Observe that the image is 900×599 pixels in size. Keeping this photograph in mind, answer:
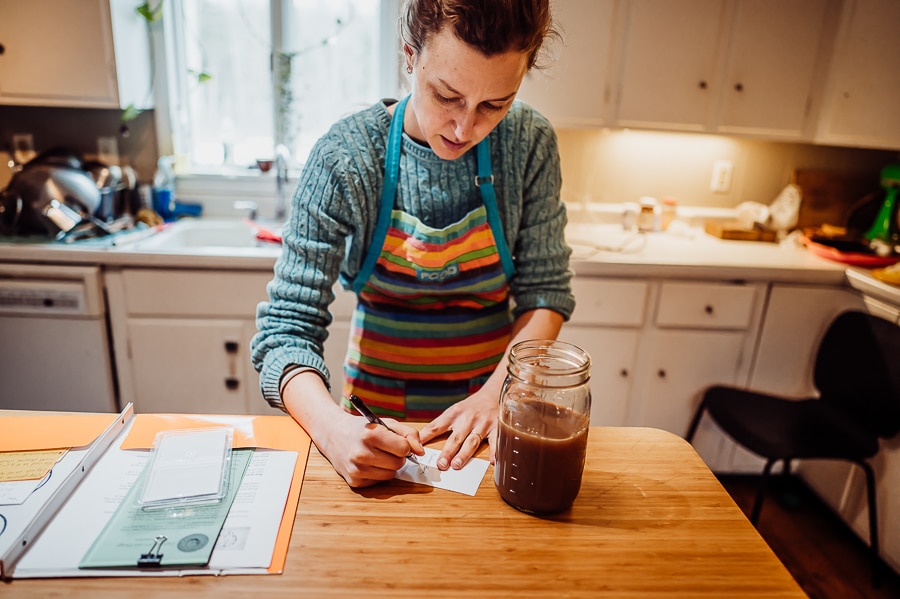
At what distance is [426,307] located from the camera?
46.8 inches

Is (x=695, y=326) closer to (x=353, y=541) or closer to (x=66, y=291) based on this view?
(x=353, y=541)

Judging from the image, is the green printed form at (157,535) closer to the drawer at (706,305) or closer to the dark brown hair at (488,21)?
the dark brown hair at (488,21)

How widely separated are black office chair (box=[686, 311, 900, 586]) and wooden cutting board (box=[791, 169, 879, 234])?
0.78m

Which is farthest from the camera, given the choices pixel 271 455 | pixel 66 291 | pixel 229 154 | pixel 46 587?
pixel 229 154

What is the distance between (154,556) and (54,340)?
1740 mm

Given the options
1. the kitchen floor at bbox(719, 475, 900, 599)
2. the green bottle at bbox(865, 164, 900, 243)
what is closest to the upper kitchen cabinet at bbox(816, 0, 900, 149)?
the green bottle at bbox(865, 164, 900, 243)

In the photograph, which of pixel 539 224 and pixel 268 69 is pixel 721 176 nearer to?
pixel 539 224

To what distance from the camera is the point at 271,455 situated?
0.87 metres

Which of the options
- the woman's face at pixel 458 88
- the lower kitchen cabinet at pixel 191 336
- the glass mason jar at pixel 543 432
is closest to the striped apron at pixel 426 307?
the woman's face at pixel 458 88

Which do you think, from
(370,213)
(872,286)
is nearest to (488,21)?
(370,213)

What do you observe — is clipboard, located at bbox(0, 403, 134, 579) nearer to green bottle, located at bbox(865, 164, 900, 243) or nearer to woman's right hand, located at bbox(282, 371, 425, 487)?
woman's right hand, located at bbox(282, 371, 425, 487)

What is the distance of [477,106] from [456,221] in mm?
287

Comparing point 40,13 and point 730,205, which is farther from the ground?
point 40,13

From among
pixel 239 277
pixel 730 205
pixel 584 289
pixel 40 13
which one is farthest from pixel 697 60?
pixel 40 13
